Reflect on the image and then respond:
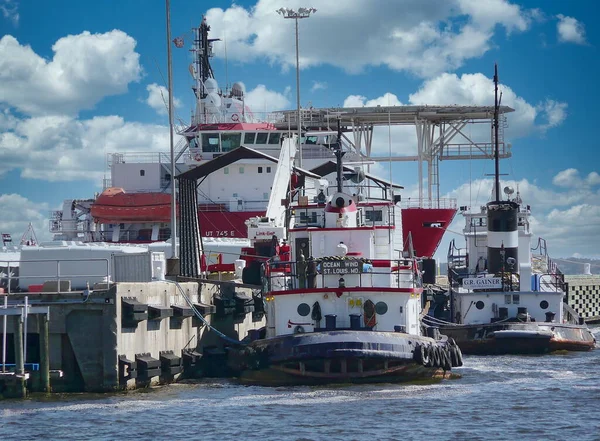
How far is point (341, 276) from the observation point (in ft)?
94.4

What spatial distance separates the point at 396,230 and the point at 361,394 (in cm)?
999

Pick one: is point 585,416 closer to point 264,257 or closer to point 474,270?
point 264,257

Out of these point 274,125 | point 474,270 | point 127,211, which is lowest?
point 474,270

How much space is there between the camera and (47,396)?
990 inches

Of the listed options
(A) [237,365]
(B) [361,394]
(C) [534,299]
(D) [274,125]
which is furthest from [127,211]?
(B) [361,394]

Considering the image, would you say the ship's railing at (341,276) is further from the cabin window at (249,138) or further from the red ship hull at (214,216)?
the cabin window at (249,138)

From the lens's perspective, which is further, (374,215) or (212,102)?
(212,102)

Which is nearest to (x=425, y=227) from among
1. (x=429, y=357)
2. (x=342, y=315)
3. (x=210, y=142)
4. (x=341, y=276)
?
(x=210, y=142)

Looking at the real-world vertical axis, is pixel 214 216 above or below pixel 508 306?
above

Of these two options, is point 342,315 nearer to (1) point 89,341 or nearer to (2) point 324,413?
(2) point 324,413

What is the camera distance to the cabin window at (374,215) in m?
32.8

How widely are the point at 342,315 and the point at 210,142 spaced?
36.6 m

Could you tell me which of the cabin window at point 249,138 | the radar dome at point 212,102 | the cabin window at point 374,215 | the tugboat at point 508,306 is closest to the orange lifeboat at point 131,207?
the cabin window at point 249,138

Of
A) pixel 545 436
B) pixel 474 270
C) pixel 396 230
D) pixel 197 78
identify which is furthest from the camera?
pixel 197 78
